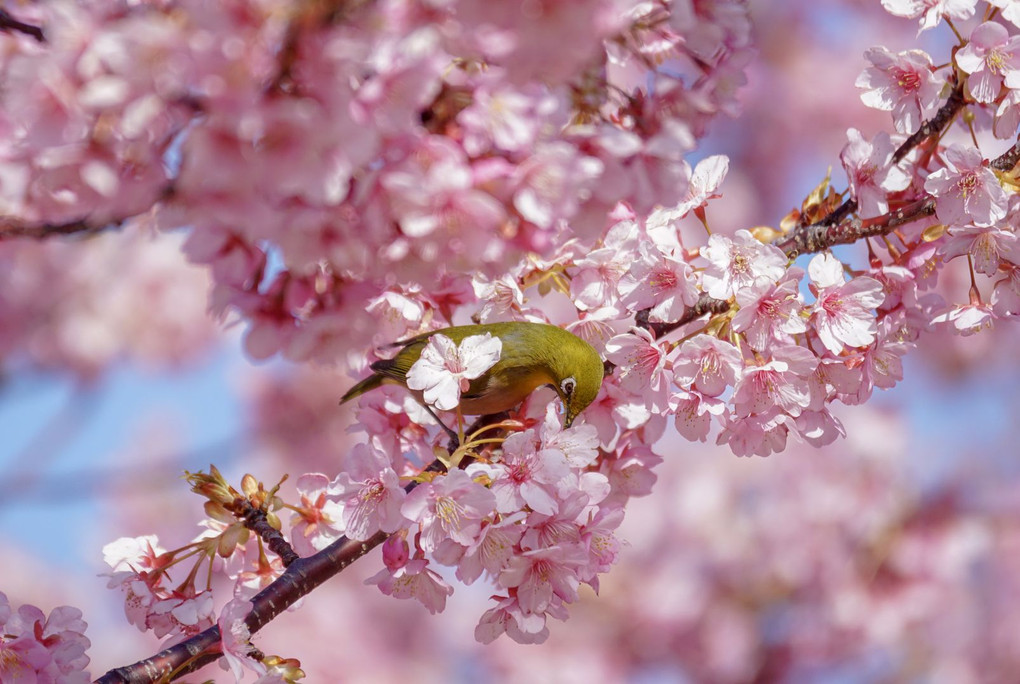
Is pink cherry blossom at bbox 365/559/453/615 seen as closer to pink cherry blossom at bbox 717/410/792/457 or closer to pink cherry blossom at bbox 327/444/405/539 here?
pink cherry blossom at bbox 327/444/405/539

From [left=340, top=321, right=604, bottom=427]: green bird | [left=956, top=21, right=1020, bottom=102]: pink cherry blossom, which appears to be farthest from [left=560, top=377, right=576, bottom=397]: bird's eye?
[left=956, top=21, right=1020, bottom=102]: pink cherry blossom

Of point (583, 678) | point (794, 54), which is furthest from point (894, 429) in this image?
point (794, 54)

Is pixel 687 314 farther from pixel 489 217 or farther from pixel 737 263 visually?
pixel 489 217

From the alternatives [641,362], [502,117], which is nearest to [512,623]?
[641,362]

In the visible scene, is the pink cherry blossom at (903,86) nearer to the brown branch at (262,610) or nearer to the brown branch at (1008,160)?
the brown branch at (1008,160)

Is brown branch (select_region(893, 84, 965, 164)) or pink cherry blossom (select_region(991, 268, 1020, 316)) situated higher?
brown branch (select_region(893, 84, 965, 164))

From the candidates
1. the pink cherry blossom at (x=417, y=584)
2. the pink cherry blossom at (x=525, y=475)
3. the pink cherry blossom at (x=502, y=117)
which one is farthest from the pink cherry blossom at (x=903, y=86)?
the pink cherry blossom at (x=417, y=584)
